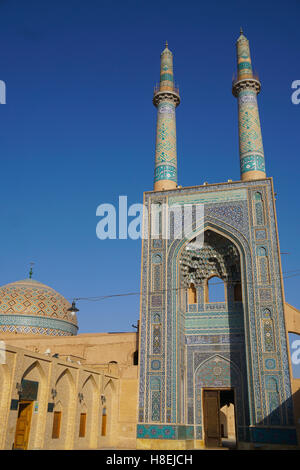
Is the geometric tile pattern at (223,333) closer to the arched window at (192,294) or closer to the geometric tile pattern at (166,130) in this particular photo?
the arched window at (192,294)

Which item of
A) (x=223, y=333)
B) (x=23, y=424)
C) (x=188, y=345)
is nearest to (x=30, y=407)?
(x=23, y=424)

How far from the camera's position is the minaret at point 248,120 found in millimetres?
15778

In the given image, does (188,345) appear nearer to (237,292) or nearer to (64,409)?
(237,292)

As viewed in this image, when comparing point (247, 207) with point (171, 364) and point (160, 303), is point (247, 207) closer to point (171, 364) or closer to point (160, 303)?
point (160, 303)

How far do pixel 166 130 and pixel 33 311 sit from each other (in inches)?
364

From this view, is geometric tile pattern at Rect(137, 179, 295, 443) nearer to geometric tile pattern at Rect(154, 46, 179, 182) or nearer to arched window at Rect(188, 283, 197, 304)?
arched window at Rect(188, 283, 197, 304)

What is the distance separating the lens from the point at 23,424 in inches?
415

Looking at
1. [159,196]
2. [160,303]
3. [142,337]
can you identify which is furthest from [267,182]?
[142,337]

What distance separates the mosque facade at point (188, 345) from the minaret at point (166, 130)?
0.14 feet

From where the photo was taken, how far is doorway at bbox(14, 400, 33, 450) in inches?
405

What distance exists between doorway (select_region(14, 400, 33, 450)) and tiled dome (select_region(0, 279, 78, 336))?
28.6ft

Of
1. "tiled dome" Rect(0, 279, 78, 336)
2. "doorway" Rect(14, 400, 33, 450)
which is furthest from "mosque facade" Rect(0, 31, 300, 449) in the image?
"tiled dome" Rect(0, 279, 78, 336)

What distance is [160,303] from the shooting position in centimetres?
1460
